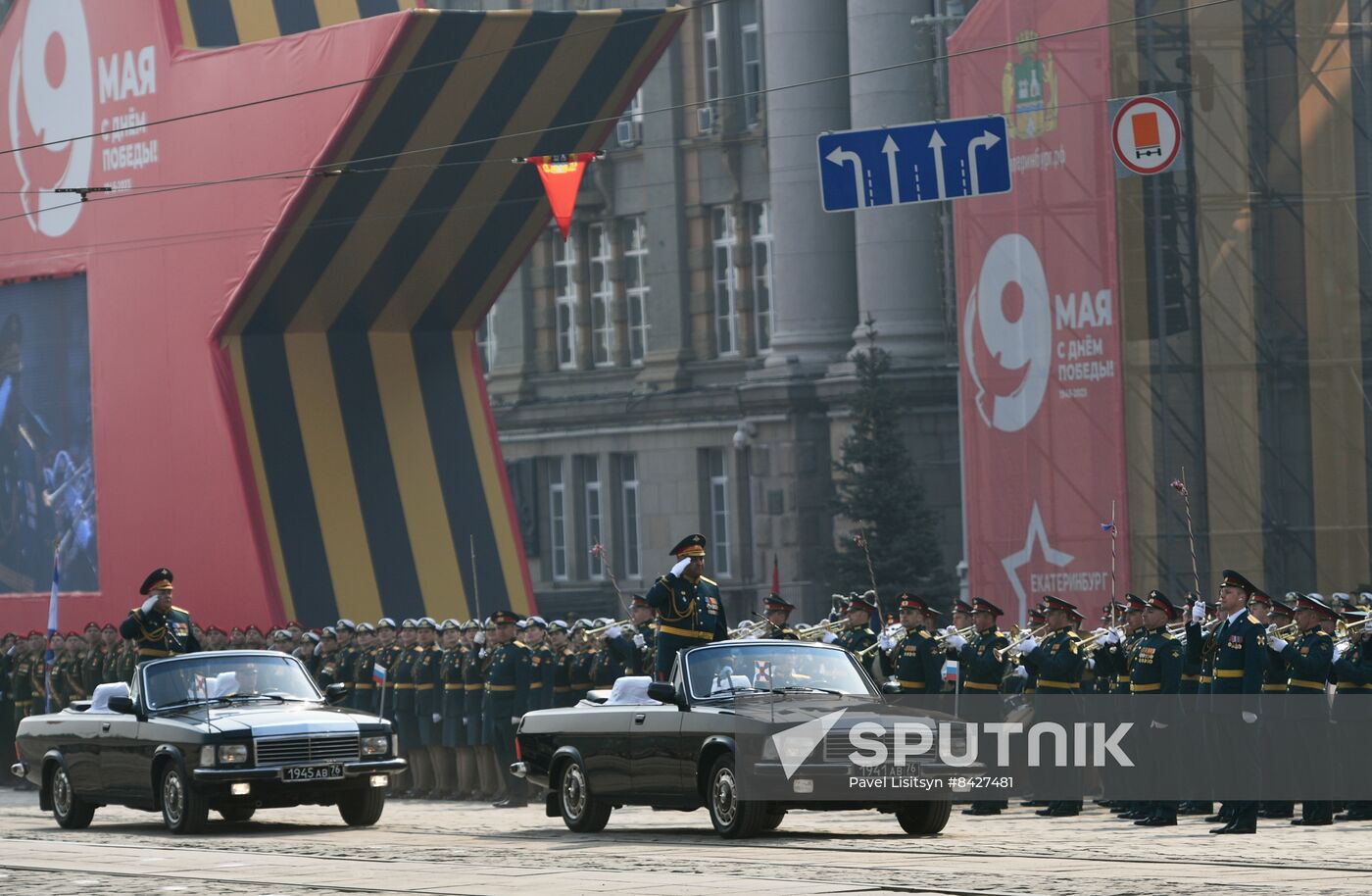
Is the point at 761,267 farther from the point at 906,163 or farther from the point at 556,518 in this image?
the point at 906,163

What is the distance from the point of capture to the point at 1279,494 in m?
29.5

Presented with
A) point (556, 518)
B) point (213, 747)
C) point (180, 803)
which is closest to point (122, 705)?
point (180, 803)

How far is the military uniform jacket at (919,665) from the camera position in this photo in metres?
20.4

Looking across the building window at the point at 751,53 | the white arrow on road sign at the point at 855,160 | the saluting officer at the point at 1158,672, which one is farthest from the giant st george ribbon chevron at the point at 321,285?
the building window at the point at 751,53

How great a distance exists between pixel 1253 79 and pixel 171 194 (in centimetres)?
1240

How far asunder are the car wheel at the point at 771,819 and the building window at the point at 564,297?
38.5 metres

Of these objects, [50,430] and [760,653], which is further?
[50,430]

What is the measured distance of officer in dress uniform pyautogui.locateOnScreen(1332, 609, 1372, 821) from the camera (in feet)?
56.7

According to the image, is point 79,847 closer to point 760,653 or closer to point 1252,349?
point 760,653

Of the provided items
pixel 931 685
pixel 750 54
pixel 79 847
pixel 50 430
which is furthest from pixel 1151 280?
pixel 750 54

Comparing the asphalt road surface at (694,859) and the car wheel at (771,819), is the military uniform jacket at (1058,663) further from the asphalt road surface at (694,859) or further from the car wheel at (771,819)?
the car wheel at (771,819)

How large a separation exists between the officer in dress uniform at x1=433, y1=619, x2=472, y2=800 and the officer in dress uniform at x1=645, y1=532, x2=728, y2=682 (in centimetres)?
521

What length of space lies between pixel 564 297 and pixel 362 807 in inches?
1438

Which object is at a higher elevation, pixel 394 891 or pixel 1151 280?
pixel 1151 280
